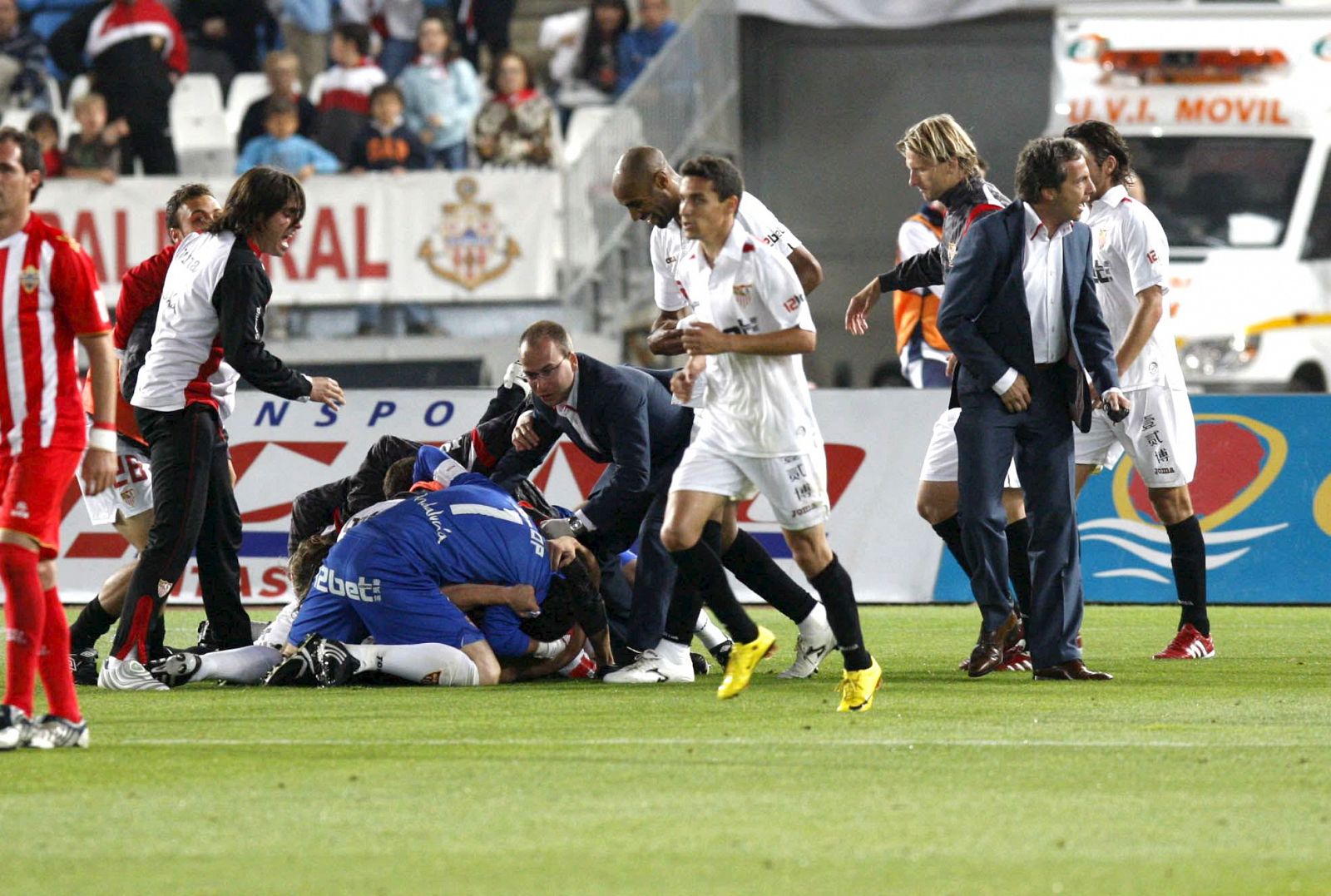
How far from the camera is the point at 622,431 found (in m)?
8.15

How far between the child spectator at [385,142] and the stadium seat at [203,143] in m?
1.48

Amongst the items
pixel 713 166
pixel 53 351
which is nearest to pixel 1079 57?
pixel 713 166

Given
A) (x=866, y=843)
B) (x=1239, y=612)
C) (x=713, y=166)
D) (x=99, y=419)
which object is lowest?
(x=1239, y=612)

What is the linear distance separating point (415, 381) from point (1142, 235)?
8881mm

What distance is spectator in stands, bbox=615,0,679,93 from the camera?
1869 centimetres

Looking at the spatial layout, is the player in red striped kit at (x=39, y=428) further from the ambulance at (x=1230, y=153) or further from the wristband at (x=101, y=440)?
the ambulance at (x=1230, y=153)

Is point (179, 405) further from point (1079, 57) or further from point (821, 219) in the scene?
point (821, 219)

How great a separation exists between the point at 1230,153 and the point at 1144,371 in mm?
7897

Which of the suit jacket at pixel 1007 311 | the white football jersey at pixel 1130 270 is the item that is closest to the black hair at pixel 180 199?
the suit jacket at pixel 1007 311

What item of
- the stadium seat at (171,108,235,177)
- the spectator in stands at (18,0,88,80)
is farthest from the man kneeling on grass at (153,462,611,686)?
the spectator in stands at (18,0,88,80)

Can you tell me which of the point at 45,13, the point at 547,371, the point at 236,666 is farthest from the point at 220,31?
the point at 547,371

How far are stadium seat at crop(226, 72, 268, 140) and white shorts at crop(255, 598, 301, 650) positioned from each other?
1084cm

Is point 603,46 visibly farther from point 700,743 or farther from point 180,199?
point 700,743

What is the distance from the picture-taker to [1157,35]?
51.2ft
